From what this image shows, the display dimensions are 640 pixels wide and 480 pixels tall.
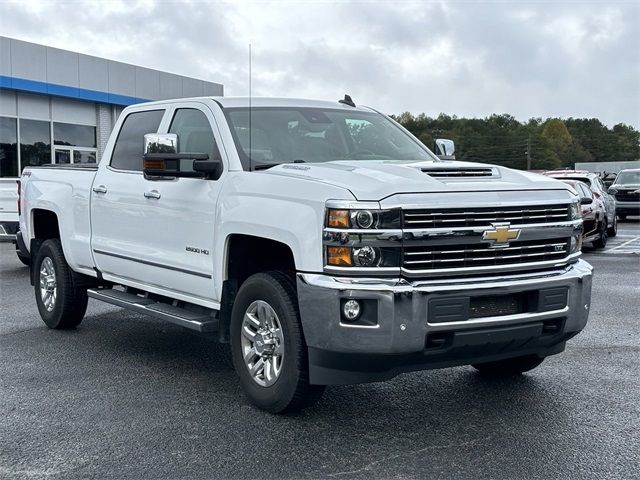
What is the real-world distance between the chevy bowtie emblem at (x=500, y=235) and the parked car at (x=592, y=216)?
462 inches

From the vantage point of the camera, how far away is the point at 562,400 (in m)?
5.44

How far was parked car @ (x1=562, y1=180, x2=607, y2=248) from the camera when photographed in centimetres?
1627

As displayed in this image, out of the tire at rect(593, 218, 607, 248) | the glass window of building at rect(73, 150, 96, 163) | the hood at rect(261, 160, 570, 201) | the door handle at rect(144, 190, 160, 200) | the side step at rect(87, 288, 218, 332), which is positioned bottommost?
the tire at rect(593, 218, 607, 248)

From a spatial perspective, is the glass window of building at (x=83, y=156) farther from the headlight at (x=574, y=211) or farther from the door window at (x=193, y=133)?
the headlight at (x=574, y=211)

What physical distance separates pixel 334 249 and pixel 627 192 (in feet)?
81.8

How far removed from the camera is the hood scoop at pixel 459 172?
5.05 meters

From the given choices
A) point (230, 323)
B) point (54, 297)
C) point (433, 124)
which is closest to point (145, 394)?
point (230, 323)

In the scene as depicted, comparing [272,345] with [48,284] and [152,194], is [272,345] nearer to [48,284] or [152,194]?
[152,194]

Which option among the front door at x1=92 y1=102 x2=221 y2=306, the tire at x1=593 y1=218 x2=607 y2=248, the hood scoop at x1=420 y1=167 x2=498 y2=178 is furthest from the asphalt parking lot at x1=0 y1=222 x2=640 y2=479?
the tire at x1=593 y1=218 x2=607 y2=248

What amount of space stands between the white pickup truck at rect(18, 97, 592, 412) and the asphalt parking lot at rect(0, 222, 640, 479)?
0.34 metres

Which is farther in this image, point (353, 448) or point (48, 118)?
point (48, 118)

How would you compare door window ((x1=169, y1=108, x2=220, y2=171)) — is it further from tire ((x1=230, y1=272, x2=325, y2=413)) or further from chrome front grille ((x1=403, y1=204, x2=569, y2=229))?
chrome front grille ((x1=403, y1=204, x2=569, y2=229))

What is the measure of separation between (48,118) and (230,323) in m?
26.7

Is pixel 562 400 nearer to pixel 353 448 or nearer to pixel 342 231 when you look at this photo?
pixel 353 448
